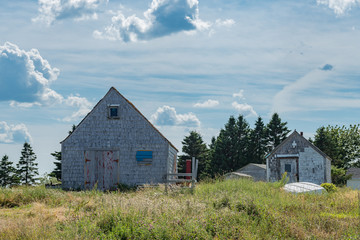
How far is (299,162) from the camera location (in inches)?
1378

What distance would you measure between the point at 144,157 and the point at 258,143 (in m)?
33.0

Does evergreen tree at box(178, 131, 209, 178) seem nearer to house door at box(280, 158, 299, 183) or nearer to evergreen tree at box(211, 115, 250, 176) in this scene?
evergreen tree at box(211, 115, 250, 176)

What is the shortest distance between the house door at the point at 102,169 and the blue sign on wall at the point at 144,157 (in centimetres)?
144

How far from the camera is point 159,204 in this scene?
12.5m

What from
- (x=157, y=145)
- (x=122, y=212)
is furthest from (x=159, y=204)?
(x=157, y=145)

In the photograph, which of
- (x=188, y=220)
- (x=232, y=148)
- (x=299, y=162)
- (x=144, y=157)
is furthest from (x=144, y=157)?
(x=232, y=148)

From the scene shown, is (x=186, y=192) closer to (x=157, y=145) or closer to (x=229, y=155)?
(x=157, y=145)

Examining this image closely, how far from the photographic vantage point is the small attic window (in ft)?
84.7

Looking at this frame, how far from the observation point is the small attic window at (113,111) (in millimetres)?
25828

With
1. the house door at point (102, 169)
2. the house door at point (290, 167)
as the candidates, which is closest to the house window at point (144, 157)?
the house door at point (102, 169)

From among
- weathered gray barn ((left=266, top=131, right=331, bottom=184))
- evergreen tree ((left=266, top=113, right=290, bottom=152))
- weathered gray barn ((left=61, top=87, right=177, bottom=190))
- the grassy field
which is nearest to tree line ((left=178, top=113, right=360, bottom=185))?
evergreen tree ((left=266, top=113, right=290, bottom=152))

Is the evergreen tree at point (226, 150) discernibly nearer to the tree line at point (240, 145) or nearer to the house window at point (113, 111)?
the tree line at point (240, 145)

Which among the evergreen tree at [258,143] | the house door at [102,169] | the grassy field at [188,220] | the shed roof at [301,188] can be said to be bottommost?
the grassy field at [188,220]

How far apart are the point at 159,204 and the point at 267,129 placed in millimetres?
44725
